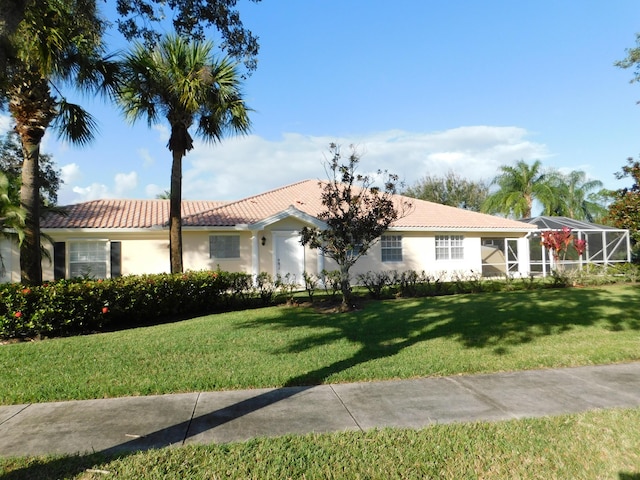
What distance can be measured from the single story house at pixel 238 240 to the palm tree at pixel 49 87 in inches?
279

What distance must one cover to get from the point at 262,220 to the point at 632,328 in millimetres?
12761

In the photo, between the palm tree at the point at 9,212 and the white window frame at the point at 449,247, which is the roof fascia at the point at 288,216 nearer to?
the white window frame at the point at 449,247

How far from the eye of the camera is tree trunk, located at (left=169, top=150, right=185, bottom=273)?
14.2 metres

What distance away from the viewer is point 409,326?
9680 mm

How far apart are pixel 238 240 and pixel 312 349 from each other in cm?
1198

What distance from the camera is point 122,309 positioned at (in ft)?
34.6

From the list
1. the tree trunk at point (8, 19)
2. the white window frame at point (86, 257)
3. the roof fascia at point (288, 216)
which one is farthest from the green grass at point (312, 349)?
the white window frame at point (86, 257)

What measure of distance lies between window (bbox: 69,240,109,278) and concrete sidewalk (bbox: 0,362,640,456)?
44.0 feet

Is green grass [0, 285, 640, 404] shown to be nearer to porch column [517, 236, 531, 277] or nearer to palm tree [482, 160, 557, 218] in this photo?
porch column [517, 236, 531, 277]

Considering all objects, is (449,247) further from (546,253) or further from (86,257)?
(86,257)

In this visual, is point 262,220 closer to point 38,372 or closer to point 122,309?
point 122,309

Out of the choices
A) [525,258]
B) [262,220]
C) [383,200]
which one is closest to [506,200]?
[525,258]

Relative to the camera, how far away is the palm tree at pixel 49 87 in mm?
8477

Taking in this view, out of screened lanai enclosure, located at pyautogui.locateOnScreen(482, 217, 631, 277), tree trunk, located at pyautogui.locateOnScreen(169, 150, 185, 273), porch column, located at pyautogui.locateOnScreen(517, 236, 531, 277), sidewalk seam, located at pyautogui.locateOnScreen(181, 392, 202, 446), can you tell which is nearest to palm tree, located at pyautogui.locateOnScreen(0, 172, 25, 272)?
tree trunk, located at pyautogui.locateOnScreen(169, 150, 185, 273)
